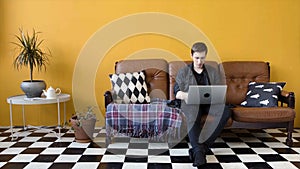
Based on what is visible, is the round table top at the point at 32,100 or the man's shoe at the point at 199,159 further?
the round table top at the point at 32,100

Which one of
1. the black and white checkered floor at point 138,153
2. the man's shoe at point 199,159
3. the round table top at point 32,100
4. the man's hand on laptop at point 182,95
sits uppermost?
the man's hand on laptop at point 182,95

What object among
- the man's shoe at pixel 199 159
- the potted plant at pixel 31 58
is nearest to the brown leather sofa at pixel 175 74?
the potted plant at pixel 31 58

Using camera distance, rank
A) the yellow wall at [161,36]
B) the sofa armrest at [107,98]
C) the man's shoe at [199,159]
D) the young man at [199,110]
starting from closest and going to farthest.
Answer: the man's shoe at [199,159]
the young man at [199,110]
the sofa armrest at [107,98]
the yellow wall at [161,36]

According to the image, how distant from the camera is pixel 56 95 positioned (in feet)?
10.6

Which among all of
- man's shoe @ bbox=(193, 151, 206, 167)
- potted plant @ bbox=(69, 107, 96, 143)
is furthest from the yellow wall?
man's shoe @ bbox=(193, 151, 206, 167)

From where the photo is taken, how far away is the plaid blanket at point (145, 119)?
278 centimetres

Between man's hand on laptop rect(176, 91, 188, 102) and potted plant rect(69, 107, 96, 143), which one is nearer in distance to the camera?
man's hand on laptop rect(176, 91, 188, 102)

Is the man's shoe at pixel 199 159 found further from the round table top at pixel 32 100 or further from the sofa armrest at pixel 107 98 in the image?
the round table top at pixel 32 100

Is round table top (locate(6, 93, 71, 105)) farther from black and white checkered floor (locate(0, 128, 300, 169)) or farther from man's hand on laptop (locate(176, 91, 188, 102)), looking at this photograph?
man's hand on laptop (locate(176, 91, 188, 102))

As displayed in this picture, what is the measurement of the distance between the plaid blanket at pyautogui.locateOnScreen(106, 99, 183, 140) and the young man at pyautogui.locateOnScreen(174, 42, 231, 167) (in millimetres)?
165

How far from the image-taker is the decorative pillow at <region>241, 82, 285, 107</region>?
9.75ft

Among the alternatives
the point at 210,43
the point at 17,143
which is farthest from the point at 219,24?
the point at 17,143

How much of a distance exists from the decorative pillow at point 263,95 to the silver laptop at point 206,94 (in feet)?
1.99

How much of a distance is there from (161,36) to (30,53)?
5.12ft
